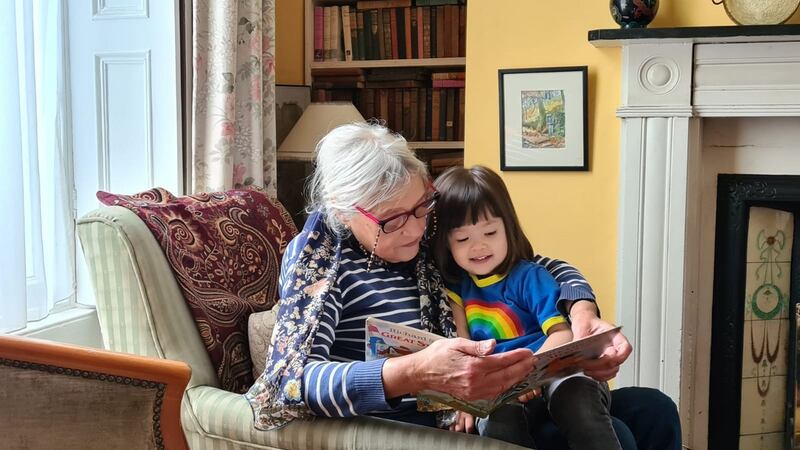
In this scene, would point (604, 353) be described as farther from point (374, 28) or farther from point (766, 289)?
point (374, 28)

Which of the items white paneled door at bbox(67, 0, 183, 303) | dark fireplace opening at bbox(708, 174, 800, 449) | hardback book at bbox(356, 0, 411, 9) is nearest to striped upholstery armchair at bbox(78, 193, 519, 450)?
white paneled door at bbox(67, 0, 183, 303)

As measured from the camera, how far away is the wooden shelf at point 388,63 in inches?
129

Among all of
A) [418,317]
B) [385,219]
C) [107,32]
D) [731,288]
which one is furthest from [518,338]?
[107,32]

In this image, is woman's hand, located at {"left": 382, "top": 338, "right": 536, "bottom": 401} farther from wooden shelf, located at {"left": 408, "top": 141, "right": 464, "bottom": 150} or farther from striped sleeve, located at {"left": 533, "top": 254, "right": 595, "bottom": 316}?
wooden shelf, located at {"left": 408, "top": 141, "right": 464, "bottom": 150}

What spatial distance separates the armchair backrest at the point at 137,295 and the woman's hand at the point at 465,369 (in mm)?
537

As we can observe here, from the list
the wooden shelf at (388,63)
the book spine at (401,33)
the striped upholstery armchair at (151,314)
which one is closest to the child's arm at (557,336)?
the striped upholstery armchair at (151,314)

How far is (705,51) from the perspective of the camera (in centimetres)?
244

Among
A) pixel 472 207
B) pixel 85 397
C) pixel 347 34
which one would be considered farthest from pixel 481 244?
pixel 347 34

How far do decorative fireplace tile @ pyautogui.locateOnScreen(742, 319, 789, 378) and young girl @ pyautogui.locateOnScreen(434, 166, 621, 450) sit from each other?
52.1 inches

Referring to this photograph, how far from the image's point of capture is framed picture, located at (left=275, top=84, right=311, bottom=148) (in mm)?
3127

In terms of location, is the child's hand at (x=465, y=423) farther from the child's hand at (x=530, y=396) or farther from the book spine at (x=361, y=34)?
the book spine at (x=361, y=34)

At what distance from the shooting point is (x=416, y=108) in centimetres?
338

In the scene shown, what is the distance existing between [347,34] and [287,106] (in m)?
0.42

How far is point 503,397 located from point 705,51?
4.94 ft
